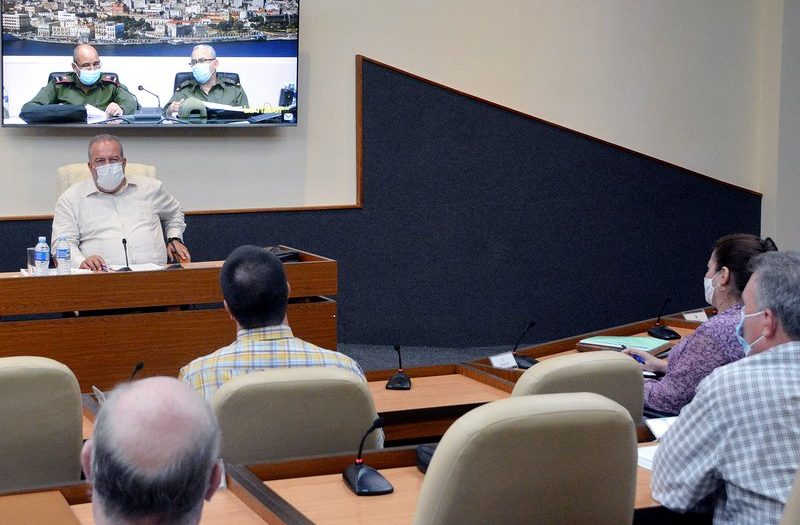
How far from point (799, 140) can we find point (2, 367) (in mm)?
6841

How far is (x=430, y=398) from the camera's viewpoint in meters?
3.49

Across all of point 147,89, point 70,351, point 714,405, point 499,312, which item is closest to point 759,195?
point 499,312

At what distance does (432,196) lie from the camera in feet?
23.8

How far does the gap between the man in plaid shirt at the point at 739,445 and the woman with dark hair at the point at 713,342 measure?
100 cm

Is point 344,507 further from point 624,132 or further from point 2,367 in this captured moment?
point 624,132

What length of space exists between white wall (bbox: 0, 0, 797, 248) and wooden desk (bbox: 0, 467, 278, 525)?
4.44 meters

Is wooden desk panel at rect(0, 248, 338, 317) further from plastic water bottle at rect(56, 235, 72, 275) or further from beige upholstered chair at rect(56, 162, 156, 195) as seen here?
beige upholstered chair at rect(56, 162, 156, 195)

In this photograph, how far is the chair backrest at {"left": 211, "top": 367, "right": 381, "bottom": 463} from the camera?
246 cm

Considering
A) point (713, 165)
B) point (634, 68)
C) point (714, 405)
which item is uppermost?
point (634, 68)

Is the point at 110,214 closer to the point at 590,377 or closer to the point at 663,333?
the point at 663,333

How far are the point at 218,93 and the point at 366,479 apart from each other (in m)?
4.59

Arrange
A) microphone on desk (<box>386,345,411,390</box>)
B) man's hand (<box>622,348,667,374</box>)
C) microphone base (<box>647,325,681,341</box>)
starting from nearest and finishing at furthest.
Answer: microphone on desk (<box>386,345,411,390</box>) < man's hand (<box>622,348,667,374</box>) < microphone base (<box>647,325,681,341</box>)

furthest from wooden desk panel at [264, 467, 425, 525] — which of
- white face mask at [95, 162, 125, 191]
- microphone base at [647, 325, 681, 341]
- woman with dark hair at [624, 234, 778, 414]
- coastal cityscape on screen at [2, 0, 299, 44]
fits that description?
coastal cityscape on screen at [2, 0, 299, 44]

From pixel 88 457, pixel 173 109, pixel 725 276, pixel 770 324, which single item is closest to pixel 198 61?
pixel 173 109
